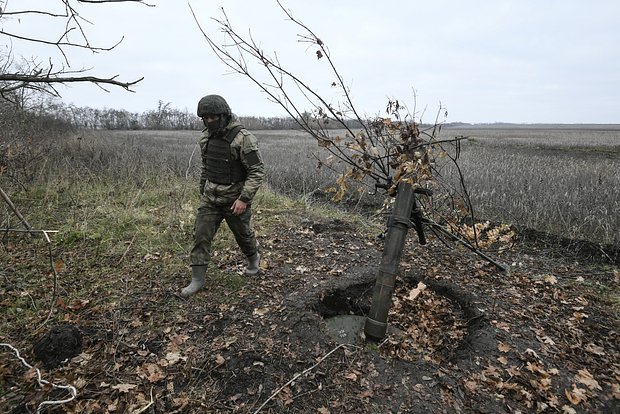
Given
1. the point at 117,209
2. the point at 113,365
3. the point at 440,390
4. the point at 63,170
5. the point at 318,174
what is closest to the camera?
the point at 440,390

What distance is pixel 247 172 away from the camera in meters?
3.93

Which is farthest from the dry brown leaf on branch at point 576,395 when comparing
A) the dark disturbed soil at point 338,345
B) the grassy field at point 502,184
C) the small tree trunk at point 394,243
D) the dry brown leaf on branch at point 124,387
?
the dry brown leaf on branch at point 124,387

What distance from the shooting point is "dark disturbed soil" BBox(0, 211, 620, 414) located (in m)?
2.82

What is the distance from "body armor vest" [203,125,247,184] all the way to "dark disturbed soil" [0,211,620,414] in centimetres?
141

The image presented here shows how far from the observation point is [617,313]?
159 inches

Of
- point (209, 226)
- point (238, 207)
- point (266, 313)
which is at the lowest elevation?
point (266, 313)

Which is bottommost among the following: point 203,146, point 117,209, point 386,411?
point 386,411

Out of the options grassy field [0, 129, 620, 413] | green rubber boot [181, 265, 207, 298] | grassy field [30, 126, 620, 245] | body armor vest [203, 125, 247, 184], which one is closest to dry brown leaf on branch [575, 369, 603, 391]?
grassy field [0, 129, 620, 413]

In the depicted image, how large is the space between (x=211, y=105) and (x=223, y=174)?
735 mm

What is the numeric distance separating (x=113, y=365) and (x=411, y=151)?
320 centimetres

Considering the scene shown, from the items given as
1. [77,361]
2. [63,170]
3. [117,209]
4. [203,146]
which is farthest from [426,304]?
[63,170]

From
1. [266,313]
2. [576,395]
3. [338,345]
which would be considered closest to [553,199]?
[576,395]

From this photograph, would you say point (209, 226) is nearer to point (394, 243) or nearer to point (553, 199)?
point (394, 243)

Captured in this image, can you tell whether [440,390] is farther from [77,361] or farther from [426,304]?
[77,361]
